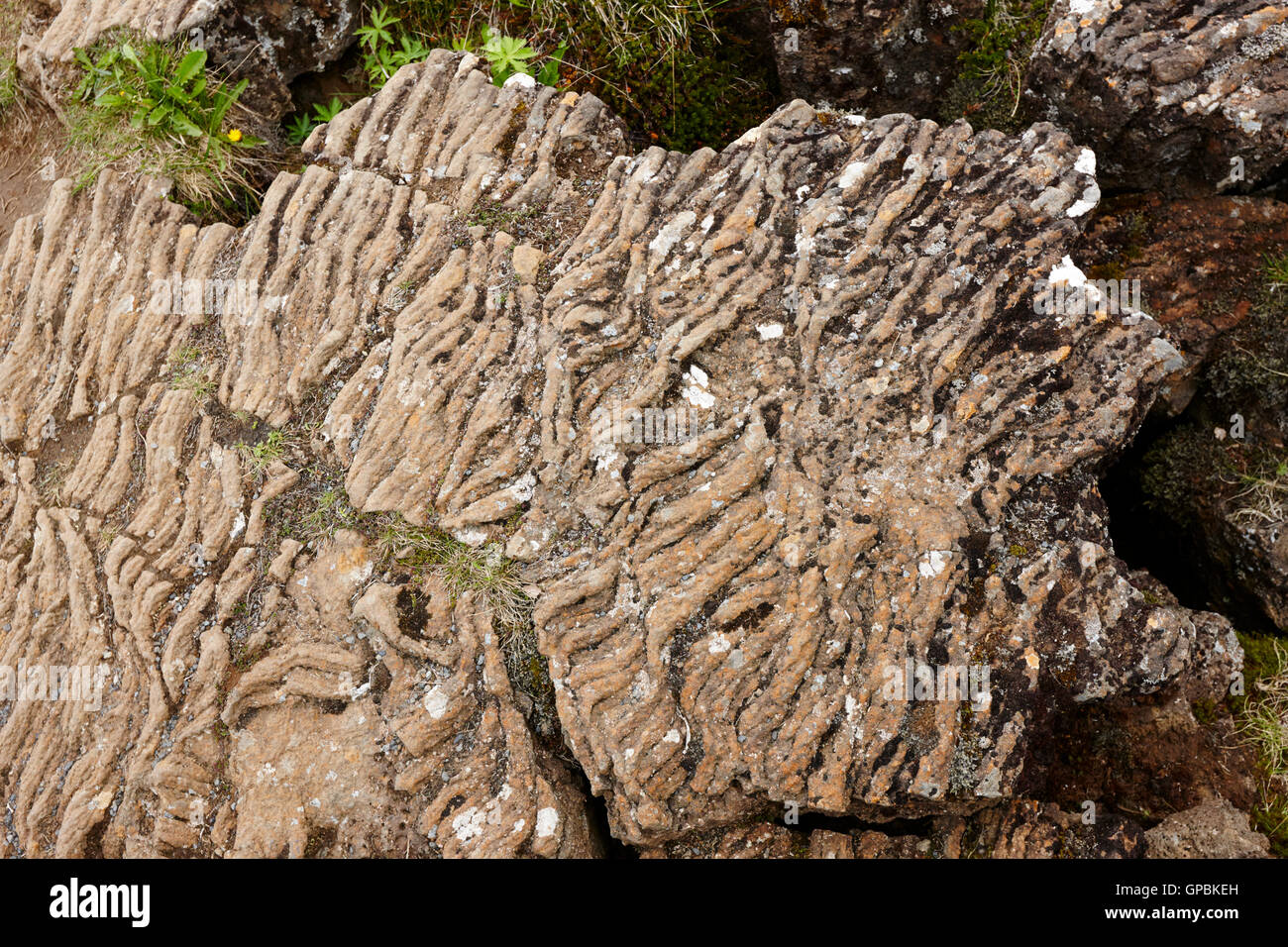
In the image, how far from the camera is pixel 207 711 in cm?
477

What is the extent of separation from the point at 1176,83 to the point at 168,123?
698 cm

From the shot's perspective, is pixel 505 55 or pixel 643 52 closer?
pixel 505 55

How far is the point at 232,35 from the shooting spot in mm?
6219

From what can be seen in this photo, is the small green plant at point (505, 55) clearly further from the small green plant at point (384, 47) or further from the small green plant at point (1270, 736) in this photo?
the small green plant at point (1270, 736)

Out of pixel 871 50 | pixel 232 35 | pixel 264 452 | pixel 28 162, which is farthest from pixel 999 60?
pixel 28 162

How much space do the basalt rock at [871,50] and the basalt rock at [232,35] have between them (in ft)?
11.3

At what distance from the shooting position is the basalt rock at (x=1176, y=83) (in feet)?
17.7

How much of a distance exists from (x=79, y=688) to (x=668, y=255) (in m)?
4.46

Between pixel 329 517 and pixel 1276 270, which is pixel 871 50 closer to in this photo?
pixel 1276 270

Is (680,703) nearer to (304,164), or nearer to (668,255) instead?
(668,255)

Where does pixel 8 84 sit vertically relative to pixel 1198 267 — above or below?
below

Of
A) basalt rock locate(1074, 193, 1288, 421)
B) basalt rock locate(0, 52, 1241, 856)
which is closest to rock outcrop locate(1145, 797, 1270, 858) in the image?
basalt rock locate(0, 52, 1241, 856)
